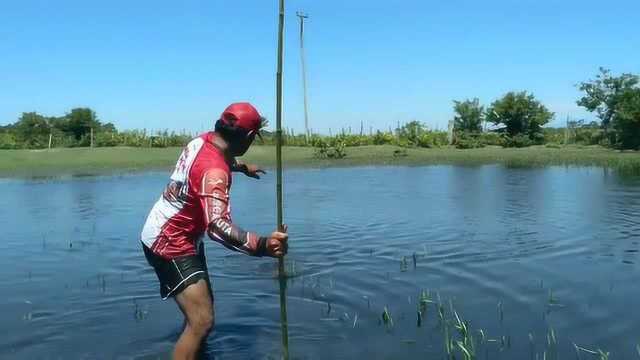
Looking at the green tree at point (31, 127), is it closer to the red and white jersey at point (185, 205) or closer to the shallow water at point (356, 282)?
the shallow water at point (356, 282)

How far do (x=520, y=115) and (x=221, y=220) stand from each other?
6630 cm

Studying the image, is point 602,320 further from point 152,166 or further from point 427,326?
point 152,166

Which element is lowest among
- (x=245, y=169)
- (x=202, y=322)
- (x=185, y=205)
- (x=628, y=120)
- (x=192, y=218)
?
(x=202, y=322)

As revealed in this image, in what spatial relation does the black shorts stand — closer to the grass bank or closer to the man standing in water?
the man standing in water

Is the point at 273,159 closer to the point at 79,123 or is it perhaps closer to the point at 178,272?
the point at 79,123

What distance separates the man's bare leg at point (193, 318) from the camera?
18.0 feet

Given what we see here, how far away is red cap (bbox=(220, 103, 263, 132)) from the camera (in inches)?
214

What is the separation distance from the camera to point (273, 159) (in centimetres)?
4944

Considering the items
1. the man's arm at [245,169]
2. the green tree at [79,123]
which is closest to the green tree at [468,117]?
the green tree at [79,123]

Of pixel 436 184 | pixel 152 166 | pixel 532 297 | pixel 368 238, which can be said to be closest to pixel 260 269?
pixel 368 238

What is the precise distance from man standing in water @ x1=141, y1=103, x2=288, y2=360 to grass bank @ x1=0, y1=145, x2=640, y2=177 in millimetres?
34148

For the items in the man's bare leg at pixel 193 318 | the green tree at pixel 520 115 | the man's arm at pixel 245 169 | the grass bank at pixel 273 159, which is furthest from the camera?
the green tree at pixel 520 115

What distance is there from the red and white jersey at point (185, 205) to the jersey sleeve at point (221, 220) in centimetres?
5

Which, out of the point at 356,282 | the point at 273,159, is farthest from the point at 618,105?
the point at 356,282
